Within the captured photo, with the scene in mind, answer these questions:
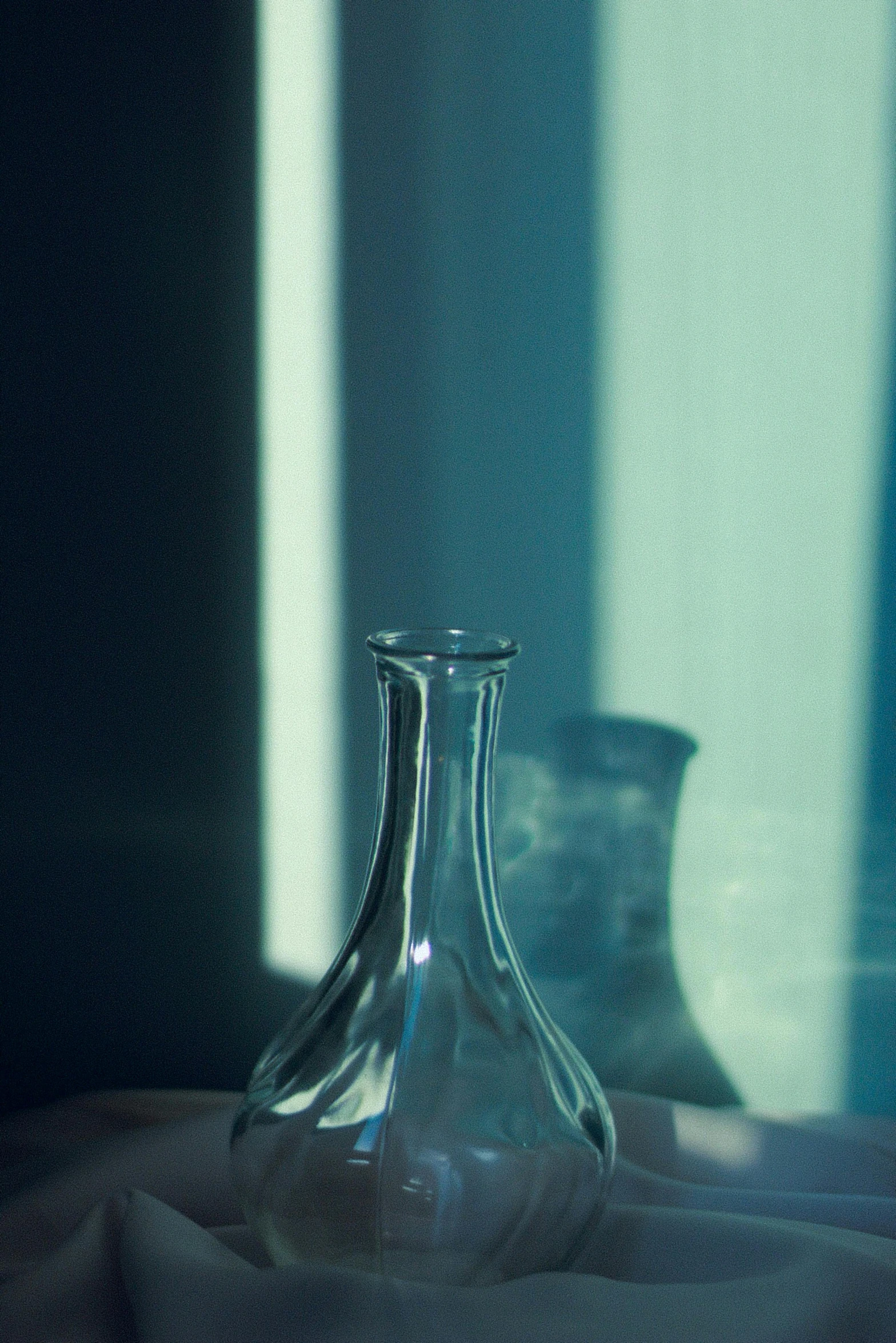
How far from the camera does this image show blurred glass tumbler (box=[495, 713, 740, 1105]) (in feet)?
2.78

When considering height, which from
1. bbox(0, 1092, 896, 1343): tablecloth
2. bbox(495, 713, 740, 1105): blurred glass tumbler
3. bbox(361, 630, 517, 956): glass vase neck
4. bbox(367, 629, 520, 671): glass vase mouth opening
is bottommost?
bbox(0, 1092, 896, 1343): tablecloth

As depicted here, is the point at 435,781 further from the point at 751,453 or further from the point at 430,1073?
the point at 751,453

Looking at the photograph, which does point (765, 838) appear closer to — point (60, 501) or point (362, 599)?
point (362, 599)

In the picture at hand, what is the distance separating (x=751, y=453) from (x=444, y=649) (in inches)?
9.8

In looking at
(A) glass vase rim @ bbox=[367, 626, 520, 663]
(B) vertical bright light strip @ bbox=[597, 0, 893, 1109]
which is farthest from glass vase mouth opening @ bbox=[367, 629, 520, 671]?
(B) vertical bright light strip @ bbox=[597, 0, 893, 1109]

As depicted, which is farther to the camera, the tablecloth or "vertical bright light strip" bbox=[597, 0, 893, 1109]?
"vertical bright light strip" bbox=[597, 0, 893, 1109]

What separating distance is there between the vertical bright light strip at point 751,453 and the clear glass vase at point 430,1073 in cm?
21

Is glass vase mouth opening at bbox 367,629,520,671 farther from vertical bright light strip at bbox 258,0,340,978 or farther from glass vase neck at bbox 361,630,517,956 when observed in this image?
vertical bright light strip at bbox 258,0,340,978

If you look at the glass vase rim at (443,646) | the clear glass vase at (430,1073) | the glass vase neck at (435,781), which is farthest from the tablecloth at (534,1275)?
the glass vase rim at (443,646)

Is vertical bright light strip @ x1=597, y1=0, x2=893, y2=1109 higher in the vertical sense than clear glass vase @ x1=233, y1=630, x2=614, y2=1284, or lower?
higher

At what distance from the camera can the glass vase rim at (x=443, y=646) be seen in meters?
0.60

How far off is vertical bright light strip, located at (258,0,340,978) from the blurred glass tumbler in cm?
12

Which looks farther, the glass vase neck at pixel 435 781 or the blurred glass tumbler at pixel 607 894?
the blurred glass tumbler at pixel 607 894

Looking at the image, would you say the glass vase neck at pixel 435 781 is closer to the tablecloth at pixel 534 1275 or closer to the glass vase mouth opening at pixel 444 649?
the glass vase mouth opening at pixel 444 649
